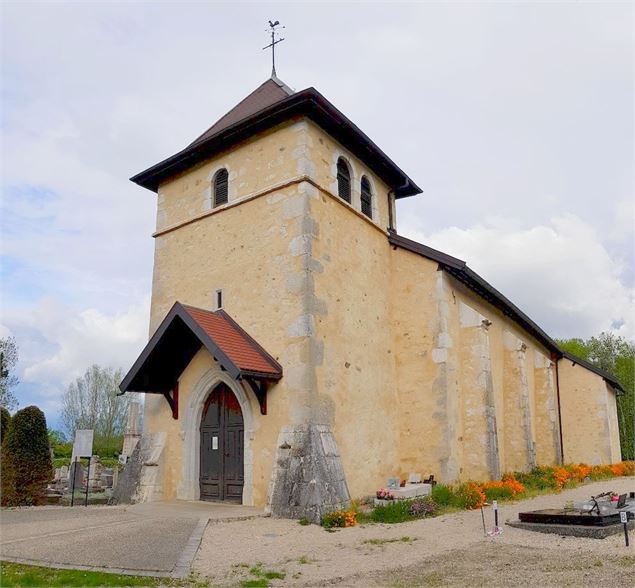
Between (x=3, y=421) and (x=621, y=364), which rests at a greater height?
(x=621, y=364)

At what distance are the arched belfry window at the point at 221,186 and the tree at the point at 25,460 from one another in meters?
6.23

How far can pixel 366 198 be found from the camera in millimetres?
14664

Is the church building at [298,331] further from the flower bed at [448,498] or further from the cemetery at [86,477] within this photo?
the cemetery at [86,477]

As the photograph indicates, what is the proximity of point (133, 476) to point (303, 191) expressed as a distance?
718cm

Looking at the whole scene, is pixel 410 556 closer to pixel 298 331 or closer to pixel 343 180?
pixel 298 331

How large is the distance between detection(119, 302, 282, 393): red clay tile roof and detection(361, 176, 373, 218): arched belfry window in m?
4.54

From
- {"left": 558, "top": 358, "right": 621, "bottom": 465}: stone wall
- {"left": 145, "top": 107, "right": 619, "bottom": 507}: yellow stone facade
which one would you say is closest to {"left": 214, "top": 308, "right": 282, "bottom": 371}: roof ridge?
{"left": 145, "top": 107, "right": 619, "bottom": 507}: yellow stone facade

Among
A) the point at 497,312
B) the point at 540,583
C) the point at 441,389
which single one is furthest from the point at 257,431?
the point at 497,312

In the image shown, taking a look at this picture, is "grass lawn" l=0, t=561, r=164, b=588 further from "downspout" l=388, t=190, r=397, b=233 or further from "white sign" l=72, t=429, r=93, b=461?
"downspout" l=388, t=190, r=397, b=233

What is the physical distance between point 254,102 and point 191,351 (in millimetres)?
6597

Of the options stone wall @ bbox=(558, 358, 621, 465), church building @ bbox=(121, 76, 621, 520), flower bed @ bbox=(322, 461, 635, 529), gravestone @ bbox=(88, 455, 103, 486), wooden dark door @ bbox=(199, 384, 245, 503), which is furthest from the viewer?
stone wall @ bbox=(558, 358, 621, 465)

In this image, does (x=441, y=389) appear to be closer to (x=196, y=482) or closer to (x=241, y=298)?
(x=241, y=298)

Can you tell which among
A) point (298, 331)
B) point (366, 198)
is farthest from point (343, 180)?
point (298, 331)

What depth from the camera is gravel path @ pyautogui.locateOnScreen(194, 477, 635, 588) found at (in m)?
5.99
